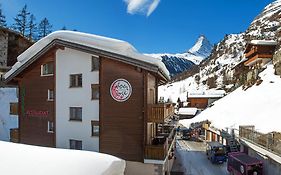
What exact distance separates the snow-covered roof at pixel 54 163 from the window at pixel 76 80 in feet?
50.4

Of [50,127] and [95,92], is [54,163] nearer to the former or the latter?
[95,92]

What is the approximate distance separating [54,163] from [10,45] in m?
46.3

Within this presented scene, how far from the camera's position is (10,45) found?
4419 cm

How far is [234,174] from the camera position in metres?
20.6

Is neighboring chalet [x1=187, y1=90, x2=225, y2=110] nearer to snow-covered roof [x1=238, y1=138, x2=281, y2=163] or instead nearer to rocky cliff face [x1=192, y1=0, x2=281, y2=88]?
rocky cliff face [x1=192, y1=0, x2=281, y2=88]

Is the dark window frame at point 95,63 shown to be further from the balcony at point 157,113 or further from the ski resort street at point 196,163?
the ski resort street at point 196,163

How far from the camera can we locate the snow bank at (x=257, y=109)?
81.0ft

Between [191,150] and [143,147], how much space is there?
61.6 feet

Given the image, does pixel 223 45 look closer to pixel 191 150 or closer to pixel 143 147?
pixel 191 150

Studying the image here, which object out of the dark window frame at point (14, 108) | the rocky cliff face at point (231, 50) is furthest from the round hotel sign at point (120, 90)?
the rocky cliff face at point (231, 50)

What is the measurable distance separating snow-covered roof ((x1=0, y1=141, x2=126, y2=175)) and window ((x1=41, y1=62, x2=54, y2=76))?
676 inches

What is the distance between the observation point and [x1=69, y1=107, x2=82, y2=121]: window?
18703mm

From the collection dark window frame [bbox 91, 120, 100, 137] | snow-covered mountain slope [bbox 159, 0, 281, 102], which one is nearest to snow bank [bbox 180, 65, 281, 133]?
dark window frame [bbox 91, 120, 100, 137]

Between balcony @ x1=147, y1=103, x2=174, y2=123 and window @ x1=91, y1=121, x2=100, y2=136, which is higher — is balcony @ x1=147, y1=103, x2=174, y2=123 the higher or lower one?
the higher one
